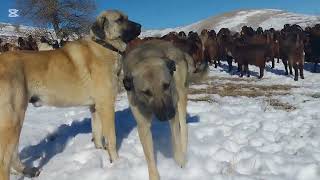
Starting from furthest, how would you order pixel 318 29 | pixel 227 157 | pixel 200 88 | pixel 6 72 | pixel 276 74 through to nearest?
pixel 318 29, pixel 276 74, pixel 200 88, pixel 227 157, pixel 6 72

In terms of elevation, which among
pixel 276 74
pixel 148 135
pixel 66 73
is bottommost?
pixel 276 74

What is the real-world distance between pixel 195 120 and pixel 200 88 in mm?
5331

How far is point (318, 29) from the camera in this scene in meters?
20.8

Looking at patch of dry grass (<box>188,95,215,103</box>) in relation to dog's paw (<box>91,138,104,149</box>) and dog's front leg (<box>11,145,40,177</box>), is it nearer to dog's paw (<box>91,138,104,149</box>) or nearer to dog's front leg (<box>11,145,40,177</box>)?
dog's paw (<box>91,138,104,149</box>)

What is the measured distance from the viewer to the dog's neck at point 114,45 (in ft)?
20.0

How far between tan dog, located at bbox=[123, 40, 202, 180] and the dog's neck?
0.31 metres

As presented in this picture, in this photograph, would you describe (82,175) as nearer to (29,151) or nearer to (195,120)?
(29,151)

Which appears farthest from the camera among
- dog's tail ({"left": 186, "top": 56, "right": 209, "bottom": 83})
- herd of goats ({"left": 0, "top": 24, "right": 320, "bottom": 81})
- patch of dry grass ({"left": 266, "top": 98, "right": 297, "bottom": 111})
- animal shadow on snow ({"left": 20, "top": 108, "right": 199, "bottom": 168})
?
herd of goats ({"left": 0, "top": 24, "right": 320, "bottom": 81})

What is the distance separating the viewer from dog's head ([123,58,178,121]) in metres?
4.72

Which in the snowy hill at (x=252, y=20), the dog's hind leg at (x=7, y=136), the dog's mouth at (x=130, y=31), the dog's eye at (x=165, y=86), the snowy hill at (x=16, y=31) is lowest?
the snowy hill at (x=252, y=20)

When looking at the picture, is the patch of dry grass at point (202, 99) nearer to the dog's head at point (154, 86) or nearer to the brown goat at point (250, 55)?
the dog's head at point (154, 86)

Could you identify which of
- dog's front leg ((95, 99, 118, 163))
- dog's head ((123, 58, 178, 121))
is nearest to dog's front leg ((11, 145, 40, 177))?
dog's front leg ((95, 99, 118, 163))

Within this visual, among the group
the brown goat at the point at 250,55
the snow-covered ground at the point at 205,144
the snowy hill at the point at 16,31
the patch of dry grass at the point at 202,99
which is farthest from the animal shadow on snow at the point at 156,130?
the snowy hill at the point at 16,31

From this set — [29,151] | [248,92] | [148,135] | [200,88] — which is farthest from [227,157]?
[200,88]
